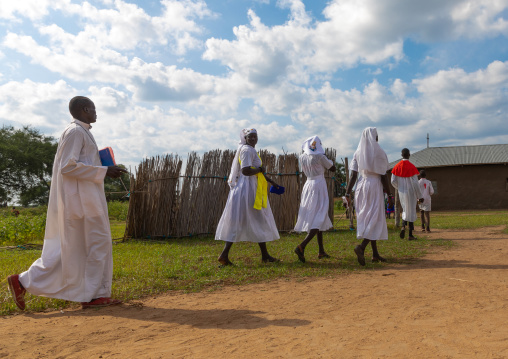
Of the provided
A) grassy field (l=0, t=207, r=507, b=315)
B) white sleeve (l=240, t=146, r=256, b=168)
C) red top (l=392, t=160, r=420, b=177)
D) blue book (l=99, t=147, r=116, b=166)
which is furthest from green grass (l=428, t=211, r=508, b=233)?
blue book (l=99, t=147, r=116, b=166)

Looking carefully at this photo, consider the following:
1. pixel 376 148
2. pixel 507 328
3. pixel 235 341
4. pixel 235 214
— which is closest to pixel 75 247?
pixel 235 341

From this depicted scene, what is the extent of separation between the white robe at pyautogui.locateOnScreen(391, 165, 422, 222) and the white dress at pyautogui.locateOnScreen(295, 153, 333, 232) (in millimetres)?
3246

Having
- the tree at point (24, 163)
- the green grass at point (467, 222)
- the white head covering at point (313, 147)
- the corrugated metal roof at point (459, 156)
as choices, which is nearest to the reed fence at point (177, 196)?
the white head covering at point (313, 147)

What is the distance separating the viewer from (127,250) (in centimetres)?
830

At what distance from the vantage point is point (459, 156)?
27.4m

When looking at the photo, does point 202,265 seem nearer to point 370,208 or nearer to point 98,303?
point 98,303

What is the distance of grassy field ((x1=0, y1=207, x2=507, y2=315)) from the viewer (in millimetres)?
4734

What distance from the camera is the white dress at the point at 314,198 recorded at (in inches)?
251

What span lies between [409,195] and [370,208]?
3.56 metres

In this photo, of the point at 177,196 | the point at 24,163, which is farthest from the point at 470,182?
the point at 24,163

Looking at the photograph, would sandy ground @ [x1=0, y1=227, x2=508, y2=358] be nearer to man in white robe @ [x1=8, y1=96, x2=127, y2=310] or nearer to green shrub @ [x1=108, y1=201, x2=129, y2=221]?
man in white robe @ [x1=8, y1=96, x2=127, y2=310]

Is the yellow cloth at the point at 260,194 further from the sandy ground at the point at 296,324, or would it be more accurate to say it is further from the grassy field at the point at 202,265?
the sandy ground at the point at 296,324

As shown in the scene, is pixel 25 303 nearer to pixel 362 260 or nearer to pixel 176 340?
pixel 176 340

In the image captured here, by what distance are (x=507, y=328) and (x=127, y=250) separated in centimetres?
692
